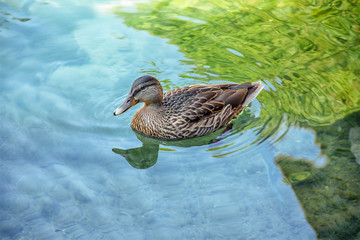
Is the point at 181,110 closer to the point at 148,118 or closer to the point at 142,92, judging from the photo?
the point at 148,118

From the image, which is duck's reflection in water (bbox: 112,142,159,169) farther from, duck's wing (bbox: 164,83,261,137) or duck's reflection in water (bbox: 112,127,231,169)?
duck's wing (bbox: 164,83,261,137)

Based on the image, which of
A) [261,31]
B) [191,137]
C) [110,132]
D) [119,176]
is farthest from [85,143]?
[261,31]

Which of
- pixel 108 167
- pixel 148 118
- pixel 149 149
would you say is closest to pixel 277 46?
pixel 148 118

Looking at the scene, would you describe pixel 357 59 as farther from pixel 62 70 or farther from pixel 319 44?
pixel 62 70

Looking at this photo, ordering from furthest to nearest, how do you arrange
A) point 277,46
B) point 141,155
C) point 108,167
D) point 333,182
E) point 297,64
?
point 277,46, point 297,64, point 141,155, point 108,167, point 333,182

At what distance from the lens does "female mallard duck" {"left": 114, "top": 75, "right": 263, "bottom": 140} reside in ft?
21.0

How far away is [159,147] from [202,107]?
92 centimetres

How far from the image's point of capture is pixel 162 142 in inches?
258

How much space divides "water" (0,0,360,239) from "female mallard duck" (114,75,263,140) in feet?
0.69

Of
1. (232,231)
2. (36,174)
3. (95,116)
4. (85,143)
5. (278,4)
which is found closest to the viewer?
(232,231)

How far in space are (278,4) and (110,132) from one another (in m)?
5.45

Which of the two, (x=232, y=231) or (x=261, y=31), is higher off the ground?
(x=261, y=31)

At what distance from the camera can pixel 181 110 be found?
6527mm

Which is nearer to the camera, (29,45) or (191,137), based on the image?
(191,137)
